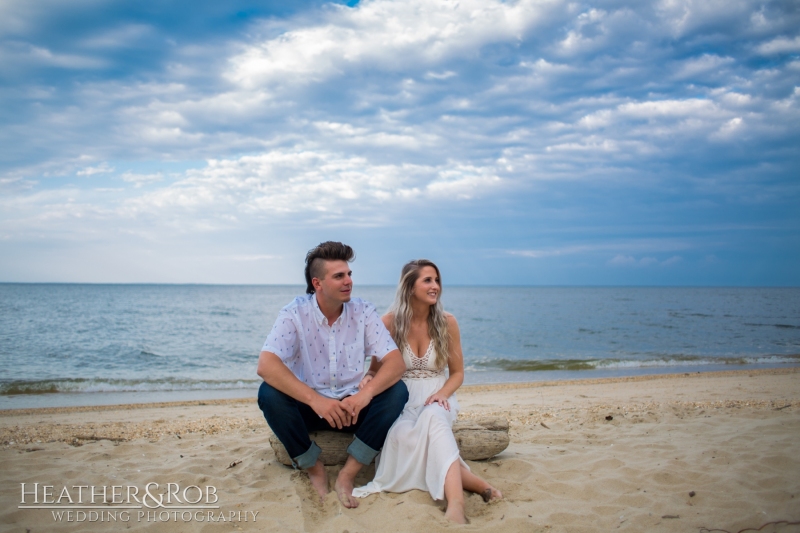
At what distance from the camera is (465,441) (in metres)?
4.91

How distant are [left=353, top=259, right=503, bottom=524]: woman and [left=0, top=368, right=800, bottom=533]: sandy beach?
0.15 meters

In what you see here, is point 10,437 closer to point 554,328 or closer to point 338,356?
point 338,356

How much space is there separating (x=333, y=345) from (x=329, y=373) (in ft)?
0.87

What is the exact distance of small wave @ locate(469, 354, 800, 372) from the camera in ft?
55.3

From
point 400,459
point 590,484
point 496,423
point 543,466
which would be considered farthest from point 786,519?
point 400,459

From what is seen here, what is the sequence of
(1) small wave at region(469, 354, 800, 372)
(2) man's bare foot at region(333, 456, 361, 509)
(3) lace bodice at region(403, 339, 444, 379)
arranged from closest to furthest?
1. (2) man's bare foot at region(333, 456, 361, 509)
2. (3) lace bodice at region(403, 339, 444, 379)
3. (1) small wave at region(469, 354, 800, 372)

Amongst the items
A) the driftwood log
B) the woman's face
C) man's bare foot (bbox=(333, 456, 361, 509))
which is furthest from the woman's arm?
man's bare foot (bbox=(333, 456, 361, 509))

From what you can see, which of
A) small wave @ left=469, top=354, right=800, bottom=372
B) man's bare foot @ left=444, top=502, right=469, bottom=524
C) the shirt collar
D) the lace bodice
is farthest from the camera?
small wave @ left=469, top=354, right=800, bottom=372

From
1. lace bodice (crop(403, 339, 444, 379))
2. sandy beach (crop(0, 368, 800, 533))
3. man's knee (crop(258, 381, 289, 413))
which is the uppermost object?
lace bodice (crop(403, 339, 444, 379))

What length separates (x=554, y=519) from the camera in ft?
11.7

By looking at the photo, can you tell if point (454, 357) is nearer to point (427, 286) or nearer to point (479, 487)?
point (427, 286)

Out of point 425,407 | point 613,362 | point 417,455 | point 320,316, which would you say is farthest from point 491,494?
point 613,362

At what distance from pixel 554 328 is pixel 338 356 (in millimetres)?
26461

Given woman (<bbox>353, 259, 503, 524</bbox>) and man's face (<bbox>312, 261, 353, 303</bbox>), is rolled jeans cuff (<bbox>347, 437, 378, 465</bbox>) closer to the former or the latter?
woman (<bbox>353, 259, 503, 524</bbox>)
